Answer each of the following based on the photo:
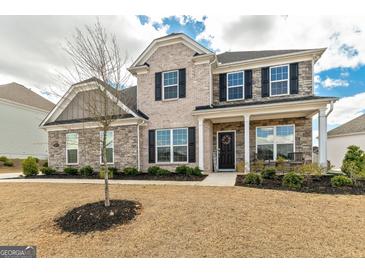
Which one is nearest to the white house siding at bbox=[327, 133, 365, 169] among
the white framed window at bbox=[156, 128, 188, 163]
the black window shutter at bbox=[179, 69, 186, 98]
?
the white framed window at bbox=[156, 128, 188, 163]

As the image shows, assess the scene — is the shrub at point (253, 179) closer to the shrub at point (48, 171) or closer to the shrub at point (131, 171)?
the shrub at point (131, 171)

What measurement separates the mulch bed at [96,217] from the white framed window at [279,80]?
9013 mm

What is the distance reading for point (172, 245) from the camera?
3.65m

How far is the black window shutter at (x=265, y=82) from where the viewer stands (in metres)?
11.0

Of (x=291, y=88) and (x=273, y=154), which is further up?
(x=291, y=88)

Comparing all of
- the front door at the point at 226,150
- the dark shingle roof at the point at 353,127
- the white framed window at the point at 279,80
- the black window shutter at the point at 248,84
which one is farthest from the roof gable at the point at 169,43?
the dark shingle roof at the point at 353,127

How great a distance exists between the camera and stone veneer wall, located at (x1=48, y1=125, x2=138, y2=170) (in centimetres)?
1170

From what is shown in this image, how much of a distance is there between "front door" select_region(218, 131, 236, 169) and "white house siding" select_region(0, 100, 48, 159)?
57.8 ft

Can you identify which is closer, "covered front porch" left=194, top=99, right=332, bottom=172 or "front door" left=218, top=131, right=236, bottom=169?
"covered front porch" left=194, top=99, right=332, bottom=172

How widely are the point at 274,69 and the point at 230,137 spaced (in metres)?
4.18

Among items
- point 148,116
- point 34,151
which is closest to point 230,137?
point 148,116

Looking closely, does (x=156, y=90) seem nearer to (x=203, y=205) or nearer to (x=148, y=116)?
(x=148, y=116)

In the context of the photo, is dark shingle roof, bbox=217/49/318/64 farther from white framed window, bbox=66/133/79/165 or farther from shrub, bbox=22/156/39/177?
shrub, bbox=22/156/39/177

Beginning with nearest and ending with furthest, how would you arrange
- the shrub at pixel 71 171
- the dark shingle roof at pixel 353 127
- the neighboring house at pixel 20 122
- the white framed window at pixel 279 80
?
1. the white framed window at pixel 279 80
2. the shrub at pixel 71 171
3. the dark shingle roof at pixel 353 127
4. the neighboring house at pixel 20 122
